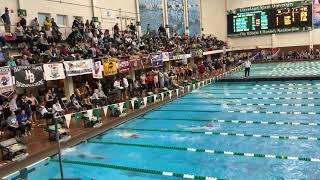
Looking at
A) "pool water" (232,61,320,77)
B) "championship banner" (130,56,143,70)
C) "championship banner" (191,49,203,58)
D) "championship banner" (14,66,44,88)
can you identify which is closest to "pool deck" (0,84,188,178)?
"championship banner" (14,66,44,88)

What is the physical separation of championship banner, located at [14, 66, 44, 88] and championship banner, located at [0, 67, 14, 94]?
0.95ft

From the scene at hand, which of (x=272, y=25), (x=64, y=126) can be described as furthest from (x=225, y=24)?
(x=64, y=126)

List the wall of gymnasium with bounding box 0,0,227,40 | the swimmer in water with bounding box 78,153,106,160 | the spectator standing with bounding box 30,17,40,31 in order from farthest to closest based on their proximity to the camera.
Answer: the wall of gymnasium with bounding box 0,0,227,40
the spectator standing with bounding box 30,17,40,31
the swimmer in water with bounding box 78,153,106,160

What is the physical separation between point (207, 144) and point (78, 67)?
6.31m

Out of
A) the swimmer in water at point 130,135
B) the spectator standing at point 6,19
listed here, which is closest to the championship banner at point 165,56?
the spectator standing at point 6,19

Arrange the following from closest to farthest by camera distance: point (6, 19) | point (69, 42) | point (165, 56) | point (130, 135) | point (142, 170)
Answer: point (142, 170)
point (130, 135)
point (6, 19)
point (69, 42)
point (165, 56)

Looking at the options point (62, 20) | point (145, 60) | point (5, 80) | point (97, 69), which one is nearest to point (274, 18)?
point (145, 60)

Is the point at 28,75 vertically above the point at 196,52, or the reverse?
the point at 196,52

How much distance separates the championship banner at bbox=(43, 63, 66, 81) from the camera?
440 inches

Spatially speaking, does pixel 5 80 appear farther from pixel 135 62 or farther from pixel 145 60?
pixel 145 60

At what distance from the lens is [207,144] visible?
28.7 ft

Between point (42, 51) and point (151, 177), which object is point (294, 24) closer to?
Answer: point (42, 51)

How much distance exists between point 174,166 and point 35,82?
5.73 m

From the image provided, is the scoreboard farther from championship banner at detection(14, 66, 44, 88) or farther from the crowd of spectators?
championship banner at detection(14, 66, 44, 88)
